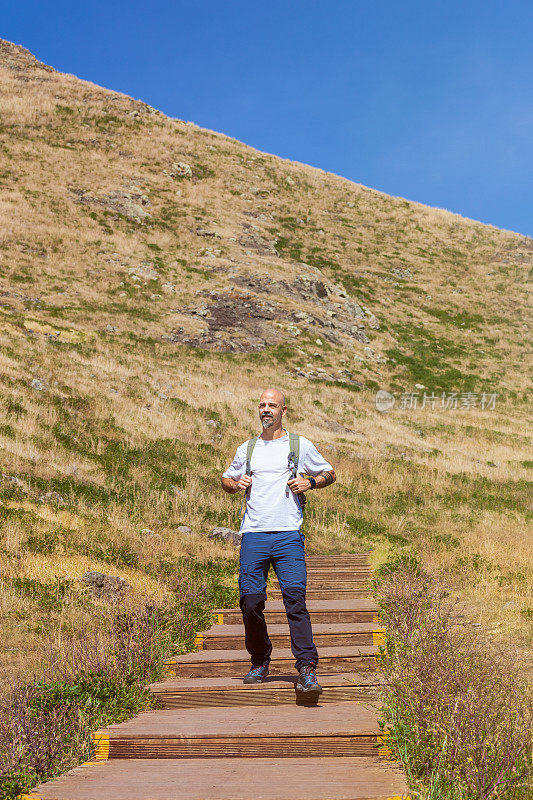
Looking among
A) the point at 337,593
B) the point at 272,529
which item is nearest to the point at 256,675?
the point at 272,529

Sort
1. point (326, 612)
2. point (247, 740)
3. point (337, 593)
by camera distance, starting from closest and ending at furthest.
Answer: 1. point (247, 740)
2. point (326, 612)
3. point (337, 593)

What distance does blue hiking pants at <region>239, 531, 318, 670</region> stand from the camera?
4.99 m

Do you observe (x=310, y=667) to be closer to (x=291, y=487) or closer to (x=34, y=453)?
(x=291, y=487)

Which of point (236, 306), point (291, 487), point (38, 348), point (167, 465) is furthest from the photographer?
point (236, 306)

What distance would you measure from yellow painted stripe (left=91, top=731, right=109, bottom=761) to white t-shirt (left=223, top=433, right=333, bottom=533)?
1890 millimetres

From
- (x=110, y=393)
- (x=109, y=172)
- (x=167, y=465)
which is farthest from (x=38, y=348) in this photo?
(x=109, y=172)

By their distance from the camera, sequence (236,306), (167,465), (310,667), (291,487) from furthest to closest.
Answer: (236,306) < (167,465) < (291,487) < (310,667)

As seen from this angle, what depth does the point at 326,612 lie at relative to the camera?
23.6 ft

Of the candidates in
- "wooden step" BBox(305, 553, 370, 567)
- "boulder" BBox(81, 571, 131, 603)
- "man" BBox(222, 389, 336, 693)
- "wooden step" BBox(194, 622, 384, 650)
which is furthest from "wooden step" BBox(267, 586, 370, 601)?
"man" BBox(222, 389, 336, 693)

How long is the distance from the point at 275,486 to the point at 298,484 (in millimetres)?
234

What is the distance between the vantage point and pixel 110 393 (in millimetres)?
19078

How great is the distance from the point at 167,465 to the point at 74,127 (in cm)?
4723

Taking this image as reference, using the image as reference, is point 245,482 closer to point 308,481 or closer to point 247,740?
point 308,481

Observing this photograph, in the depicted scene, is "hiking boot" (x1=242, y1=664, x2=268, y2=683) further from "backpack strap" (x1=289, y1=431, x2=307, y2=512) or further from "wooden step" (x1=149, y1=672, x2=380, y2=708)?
"backpack strap" (x1=289, y1=431, x2=307, y2=512)
